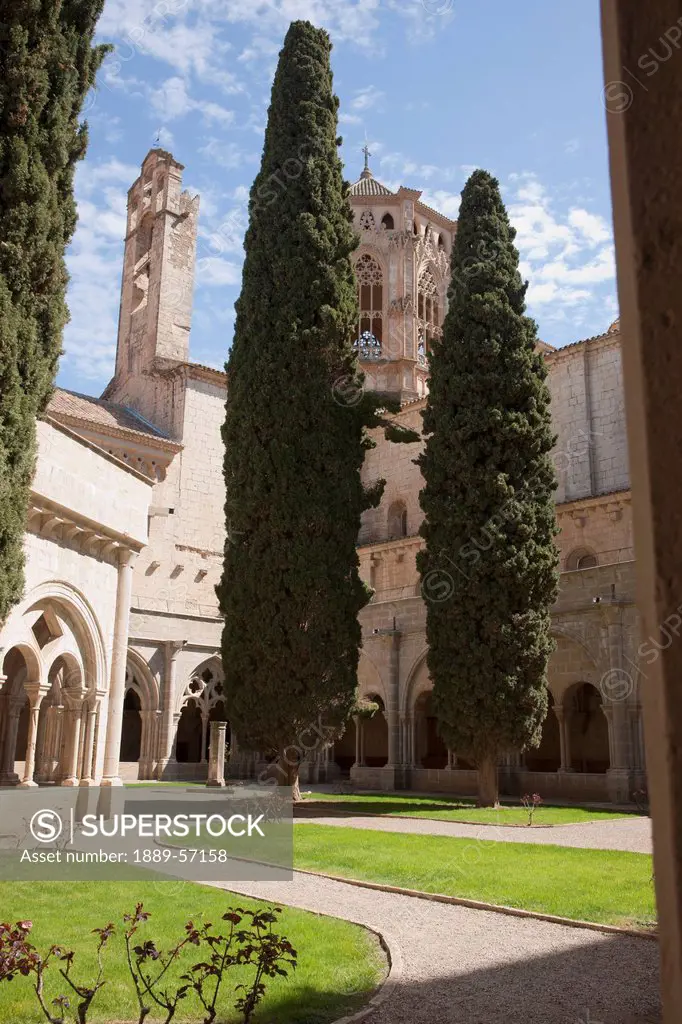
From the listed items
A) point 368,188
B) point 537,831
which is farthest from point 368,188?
point 537,831

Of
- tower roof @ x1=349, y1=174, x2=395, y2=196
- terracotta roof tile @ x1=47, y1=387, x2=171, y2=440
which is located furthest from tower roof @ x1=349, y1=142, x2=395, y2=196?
terracotta roof tile @ x1=47, y1=387, x2=171, y2=440

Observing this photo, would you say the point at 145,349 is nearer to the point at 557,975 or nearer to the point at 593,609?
the point at 593,609

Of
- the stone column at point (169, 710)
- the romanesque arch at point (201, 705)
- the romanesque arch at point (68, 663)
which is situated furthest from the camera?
the romanesque arch at point (201, 705)

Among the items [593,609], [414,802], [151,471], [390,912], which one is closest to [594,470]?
[593,609]

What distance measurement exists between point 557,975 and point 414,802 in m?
11.9

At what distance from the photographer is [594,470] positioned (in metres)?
23.3

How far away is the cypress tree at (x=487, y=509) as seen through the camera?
15508 mm

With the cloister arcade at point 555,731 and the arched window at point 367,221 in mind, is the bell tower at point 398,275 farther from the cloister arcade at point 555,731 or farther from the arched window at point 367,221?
the cloister arcade at point 555,731

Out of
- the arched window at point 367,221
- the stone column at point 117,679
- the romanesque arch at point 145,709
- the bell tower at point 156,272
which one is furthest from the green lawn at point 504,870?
the arched window at point 367,221

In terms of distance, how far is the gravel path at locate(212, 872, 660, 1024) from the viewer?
14.3 feet

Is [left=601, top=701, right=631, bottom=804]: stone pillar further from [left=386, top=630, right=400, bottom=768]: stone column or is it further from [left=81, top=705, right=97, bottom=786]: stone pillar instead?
[left=81, top=705, right=97, bottom=786]: stone pillar

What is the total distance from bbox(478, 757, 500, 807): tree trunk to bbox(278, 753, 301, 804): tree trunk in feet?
11.0

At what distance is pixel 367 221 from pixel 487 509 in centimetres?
2573

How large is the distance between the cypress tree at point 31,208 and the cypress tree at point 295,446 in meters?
8.31
